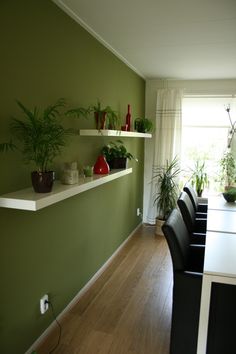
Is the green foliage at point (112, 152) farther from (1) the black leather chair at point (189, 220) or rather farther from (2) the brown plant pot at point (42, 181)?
(2) the brown plant pot at point (42, 181)

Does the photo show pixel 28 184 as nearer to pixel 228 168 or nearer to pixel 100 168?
pixel 100 168

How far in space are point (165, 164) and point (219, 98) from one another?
1.31m

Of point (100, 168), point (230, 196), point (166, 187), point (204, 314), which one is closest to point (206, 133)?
point (166, 187)

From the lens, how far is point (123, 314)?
8.07 feet

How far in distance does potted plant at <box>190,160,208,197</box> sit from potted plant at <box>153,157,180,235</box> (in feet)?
0.90

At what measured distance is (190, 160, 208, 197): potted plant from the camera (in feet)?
14.9

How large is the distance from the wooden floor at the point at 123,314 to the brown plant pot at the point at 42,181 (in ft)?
3.97

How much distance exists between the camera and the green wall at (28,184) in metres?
1.68

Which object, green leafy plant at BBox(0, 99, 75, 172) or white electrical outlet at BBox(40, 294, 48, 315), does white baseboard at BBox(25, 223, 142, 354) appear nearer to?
white electrical outlet at BBox(40, 294, 48, 315)

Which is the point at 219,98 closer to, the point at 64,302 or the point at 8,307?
the point at 64,302

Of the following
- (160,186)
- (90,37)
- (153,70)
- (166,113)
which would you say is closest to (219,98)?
(166,113)

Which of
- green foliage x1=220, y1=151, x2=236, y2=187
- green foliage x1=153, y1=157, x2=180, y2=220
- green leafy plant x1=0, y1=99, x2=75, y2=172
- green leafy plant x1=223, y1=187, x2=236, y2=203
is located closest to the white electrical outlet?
green leafy plant x1=0, y1=99, x2=75, y2=172

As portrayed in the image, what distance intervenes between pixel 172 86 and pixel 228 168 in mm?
1577

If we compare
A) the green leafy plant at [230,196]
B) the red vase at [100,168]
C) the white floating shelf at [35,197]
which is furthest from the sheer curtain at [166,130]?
the white floating shelf at [35,197]
